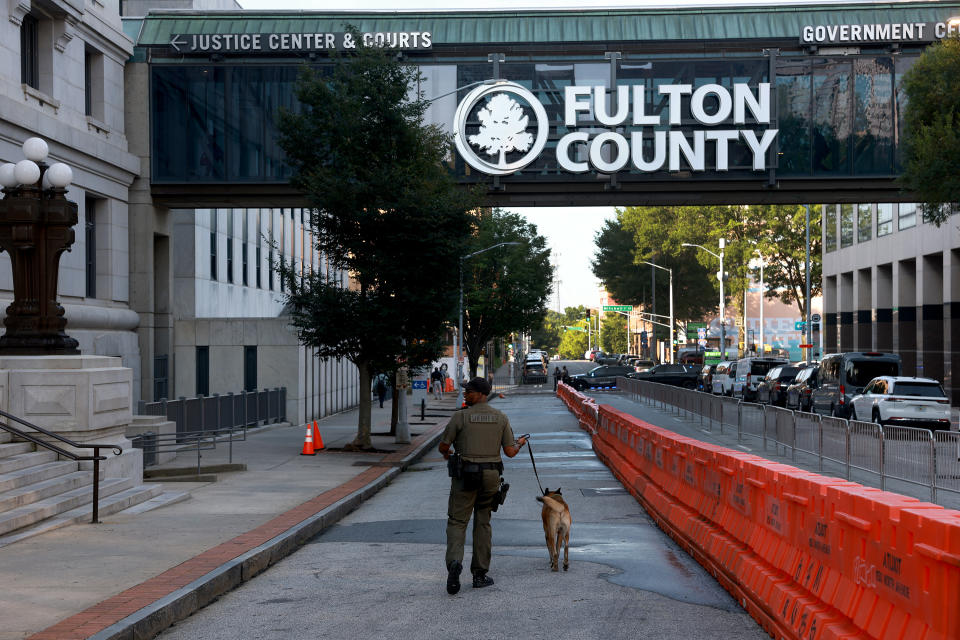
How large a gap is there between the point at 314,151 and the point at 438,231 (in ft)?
11.9

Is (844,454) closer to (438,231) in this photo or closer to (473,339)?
(438,231)

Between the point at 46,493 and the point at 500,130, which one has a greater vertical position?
the point at 500,130

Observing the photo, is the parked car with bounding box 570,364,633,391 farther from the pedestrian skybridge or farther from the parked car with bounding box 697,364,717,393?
the pedestrian skybridge

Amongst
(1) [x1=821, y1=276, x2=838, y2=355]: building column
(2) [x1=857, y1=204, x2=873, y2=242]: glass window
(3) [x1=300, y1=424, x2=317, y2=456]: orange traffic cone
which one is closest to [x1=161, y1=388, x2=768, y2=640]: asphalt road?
(3) [x1=300, y1=424, x2=317, y2=456]: orange traffic cone

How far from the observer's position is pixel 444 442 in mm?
9602

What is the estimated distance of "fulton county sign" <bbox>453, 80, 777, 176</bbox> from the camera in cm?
3244

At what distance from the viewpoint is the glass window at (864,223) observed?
58809 mm

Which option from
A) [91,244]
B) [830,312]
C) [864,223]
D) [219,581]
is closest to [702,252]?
[830,312]

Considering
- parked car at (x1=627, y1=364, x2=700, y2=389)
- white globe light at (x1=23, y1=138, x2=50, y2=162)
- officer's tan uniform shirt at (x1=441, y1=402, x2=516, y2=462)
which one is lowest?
parked car at (x1=627, y1=364, x2=700, y2=389)

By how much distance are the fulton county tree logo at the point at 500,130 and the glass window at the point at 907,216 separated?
2549cm

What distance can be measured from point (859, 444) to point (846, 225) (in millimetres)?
49057

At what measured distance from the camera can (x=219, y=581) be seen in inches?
373

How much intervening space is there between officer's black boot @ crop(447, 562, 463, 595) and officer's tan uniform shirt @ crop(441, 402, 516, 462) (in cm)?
95

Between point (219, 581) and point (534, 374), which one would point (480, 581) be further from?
point (534, 374)
